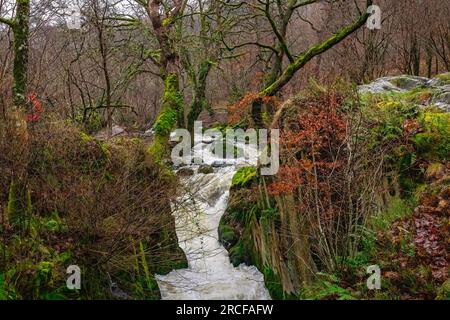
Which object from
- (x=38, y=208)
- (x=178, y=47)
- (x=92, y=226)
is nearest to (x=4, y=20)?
(x=38, y=208)

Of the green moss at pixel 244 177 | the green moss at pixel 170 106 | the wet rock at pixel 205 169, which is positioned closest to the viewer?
the green moss at pixel 244 177

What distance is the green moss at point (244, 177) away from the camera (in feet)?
35.8

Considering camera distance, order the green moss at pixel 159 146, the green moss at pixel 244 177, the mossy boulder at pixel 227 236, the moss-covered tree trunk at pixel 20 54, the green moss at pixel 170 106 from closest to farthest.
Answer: the moss-covered tree trunk at pixel 20 54
the mossy boulder at pixel 227 236
the green moss at pixel 244 177
the green moss at pixel 159 146
the green moss at pixel 170 106

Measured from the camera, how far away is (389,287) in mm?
5855

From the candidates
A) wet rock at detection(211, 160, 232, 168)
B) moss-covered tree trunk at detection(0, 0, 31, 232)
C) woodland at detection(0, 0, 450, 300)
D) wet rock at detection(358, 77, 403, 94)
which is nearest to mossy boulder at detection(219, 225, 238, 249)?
woodland at detection(0, 0, 450, 300)

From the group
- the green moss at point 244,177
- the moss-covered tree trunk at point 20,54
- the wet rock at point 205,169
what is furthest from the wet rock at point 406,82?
the moss-covered tree trunk at point 20,54

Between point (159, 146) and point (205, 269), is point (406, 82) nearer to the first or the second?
point (159, 146)

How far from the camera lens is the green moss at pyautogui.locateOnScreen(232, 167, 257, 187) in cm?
1090

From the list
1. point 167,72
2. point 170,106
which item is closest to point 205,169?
point 170,106

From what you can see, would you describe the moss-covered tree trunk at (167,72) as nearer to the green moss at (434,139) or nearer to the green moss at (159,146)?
the green moss at (159,146)

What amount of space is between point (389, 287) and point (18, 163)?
5.49 m

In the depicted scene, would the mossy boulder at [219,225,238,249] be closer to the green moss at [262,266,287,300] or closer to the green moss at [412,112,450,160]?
the green moss at [262,266,287,300]

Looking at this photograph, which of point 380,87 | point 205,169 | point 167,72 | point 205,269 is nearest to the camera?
point 205,269

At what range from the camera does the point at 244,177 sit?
11.2 m
